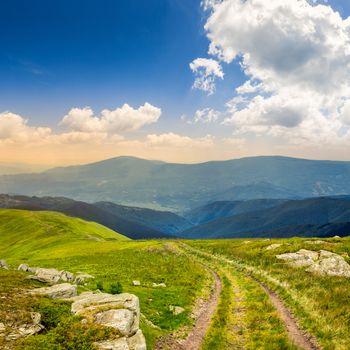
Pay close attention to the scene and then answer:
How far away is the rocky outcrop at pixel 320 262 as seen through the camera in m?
39.4

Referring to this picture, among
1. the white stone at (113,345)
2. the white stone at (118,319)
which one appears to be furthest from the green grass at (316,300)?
the white stone at (113,345)

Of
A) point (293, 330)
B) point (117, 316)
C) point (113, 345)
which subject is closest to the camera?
point (113, 345)

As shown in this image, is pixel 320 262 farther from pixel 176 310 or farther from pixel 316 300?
pixel 176 310

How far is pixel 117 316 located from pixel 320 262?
34875 millimetres

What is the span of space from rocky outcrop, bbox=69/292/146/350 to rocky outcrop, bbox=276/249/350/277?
30148 mm

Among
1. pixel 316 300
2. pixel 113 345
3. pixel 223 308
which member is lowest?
pixel 223 308

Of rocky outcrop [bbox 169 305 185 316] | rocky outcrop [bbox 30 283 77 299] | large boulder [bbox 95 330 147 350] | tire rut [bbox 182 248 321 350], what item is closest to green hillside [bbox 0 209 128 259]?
rocky outcrop [bbox 30 283 77 299]

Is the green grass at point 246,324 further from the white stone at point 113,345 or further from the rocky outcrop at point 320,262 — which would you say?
the rocky outcrop at point 320,262

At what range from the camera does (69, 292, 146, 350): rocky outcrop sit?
14824 millimetres

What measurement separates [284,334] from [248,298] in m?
8.67

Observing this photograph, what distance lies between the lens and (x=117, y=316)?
646 inches

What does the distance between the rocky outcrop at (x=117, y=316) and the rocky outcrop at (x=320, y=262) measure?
30.1m

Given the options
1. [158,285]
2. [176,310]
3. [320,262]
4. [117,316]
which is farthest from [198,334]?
[320,262]

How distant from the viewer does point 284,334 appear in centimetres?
1872
